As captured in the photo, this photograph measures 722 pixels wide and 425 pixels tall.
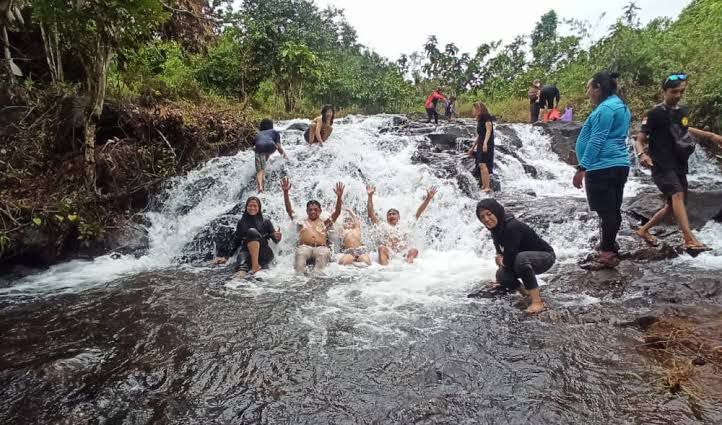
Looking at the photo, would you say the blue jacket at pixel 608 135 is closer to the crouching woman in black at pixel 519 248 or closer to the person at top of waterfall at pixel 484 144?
the crouching woman in black at pixel 519 248

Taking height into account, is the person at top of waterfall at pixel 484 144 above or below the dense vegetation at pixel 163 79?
below

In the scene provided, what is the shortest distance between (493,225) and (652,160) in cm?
219

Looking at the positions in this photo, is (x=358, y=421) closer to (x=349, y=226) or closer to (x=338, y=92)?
(x=349, y=226)

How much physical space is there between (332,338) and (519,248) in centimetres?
201

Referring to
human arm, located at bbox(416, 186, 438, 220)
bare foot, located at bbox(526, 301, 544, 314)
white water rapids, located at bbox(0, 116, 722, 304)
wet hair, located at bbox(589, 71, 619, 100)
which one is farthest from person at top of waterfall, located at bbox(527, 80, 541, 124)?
bare foot, located at bbox(526, 301, 544, 314)

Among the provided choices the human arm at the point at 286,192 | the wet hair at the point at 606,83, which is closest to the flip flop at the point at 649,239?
the wet hair at the point at 606,83

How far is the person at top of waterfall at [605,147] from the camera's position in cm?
433

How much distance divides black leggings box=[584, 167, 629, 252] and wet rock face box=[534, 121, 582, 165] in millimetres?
Result: 7442

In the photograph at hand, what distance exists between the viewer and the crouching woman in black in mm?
4062

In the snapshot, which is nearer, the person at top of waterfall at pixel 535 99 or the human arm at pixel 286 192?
the human arm at pixel 286 192

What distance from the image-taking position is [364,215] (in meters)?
8.05

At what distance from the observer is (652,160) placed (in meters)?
4.80

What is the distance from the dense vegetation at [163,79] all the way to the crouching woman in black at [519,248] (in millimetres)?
5313

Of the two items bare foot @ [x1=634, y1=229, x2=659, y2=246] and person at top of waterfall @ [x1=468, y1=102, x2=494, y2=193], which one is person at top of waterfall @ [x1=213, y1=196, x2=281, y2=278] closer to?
person at top of waterfall @ [x1=468, y1=102, x2=494, y2=193]
